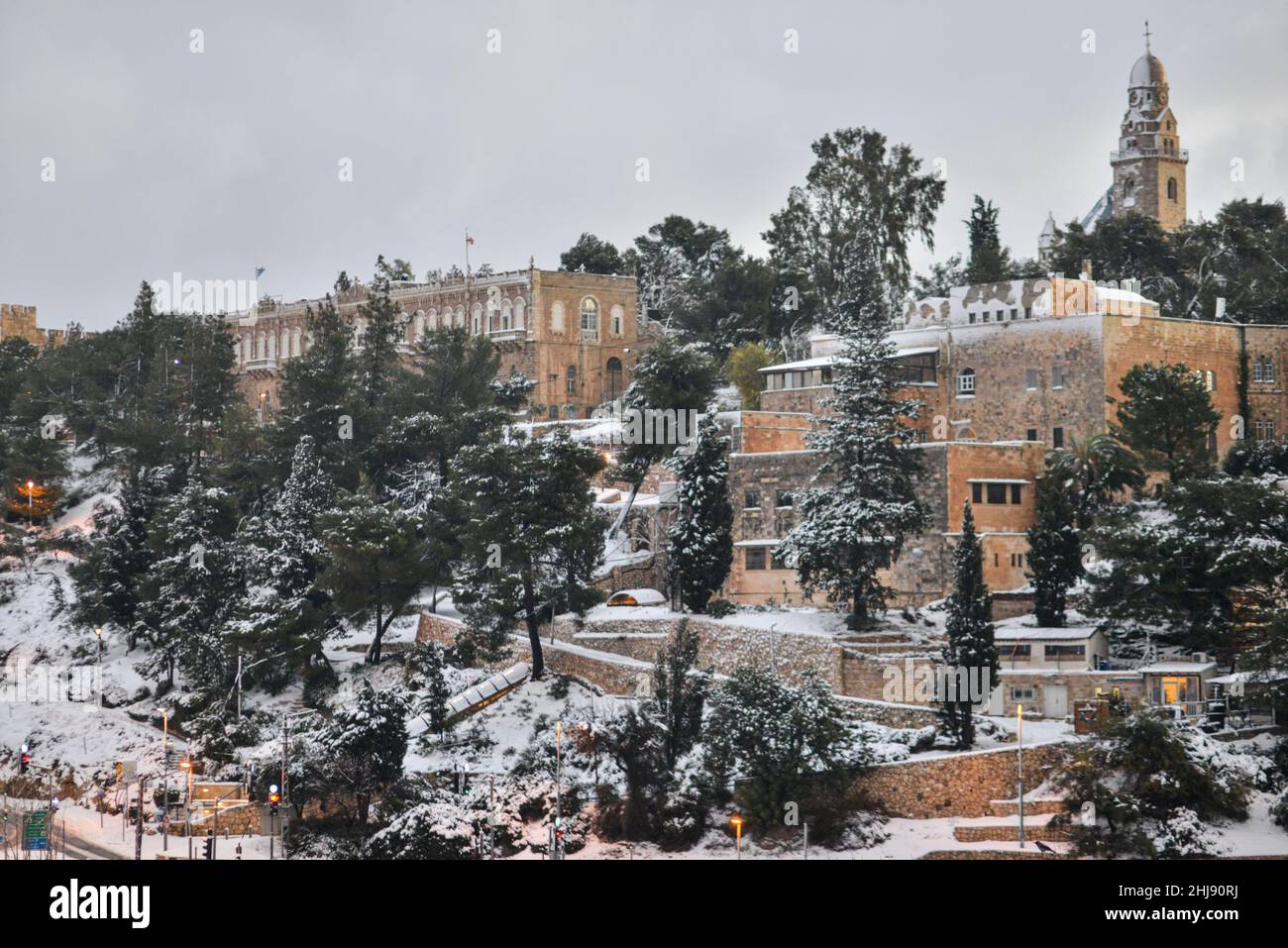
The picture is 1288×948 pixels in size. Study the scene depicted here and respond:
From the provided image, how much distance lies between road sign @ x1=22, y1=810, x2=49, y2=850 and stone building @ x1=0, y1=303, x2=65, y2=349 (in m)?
71.3

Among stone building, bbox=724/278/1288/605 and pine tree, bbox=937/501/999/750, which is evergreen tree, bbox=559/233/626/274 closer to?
stone building, bbox=724/278/1288/605

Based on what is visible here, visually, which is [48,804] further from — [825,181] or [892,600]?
[825,181]

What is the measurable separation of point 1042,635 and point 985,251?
115 ft

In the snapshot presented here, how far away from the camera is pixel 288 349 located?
106 meters

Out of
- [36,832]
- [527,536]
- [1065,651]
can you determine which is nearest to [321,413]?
[527,536]

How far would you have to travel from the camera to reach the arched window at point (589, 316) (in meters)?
95.6

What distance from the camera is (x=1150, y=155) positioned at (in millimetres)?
98688

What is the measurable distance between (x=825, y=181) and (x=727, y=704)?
37962 mm

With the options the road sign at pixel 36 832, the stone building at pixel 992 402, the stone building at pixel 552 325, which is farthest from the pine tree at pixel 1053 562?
the stone building at pixel 552 325

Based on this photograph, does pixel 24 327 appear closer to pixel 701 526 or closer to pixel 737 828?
pixel 701 526

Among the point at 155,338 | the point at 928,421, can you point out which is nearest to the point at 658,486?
the point at 928,421

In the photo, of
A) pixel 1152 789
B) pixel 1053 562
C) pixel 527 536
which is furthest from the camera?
pixel 527 536

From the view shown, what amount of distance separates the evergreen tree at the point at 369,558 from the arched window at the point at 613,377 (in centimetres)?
3088
